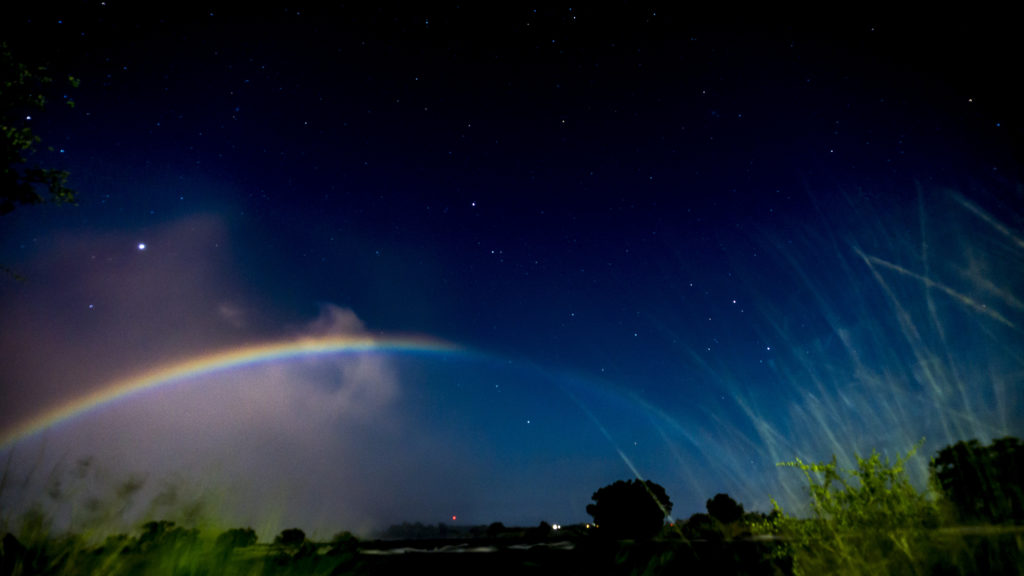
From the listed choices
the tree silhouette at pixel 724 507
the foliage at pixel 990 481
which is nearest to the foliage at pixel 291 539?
the foliage at pixel 990 481

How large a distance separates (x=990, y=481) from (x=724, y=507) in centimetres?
2001

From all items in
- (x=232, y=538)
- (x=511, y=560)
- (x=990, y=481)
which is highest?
(x=990, y=481)

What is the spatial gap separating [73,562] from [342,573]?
1.92 meters

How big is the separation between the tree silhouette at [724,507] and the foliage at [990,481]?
12839 mm

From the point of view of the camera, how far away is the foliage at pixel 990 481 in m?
6.40

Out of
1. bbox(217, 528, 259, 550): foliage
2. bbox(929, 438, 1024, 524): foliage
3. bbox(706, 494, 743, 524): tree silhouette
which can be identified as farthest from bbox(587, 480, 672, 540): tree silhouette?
bbox(217, 528, 259, 550): foliage

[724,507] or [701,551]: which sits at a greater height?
[724,507]

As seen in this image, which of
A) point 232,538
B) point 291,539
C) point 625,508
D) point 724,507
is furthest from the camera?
point 724,507

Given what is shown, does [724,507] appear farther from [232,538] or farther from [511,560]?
[232,538]

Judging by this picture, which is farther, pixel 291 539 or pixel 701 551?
pixel 291 539

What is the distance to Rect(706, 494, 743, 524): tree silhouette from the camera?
24.6 meters

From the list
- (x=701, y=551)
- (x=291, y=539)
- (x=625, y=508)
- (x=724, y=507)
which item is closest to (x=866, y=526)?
(x=701, y=551)

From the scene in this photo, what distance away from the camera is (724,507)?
1009 inches

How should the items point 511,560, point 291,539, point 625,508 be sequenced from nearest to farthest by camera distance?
point 511,560
point 291,539
point 625,508
